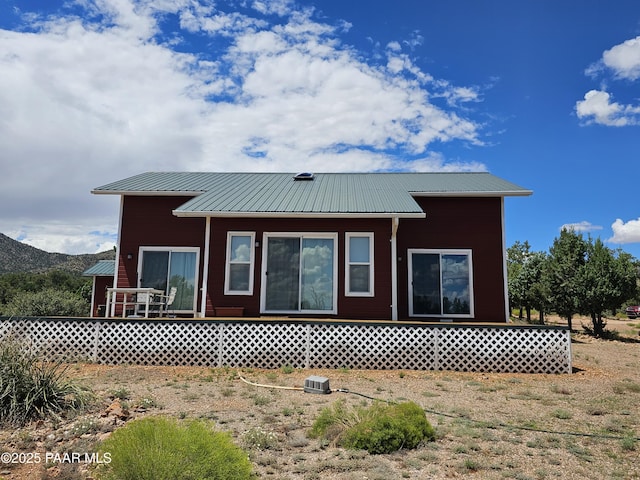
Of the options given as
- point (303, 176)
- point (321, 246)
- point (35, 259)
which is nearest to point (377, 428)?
point (321, 246)

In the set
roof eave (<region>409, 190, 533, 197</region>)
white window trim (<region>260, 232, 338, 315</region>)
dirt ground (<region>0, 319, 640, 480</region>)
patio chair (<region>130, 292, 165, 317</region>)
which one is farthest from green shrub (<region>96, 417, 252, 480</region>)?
roof eave (<region>409, 190, 533, 197</region>)

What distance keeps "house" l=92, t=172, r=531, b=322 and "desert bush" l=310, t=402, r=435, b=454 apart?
20.3 feet

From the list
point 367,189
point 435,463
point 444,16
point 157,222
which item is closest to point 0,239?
point 157,222

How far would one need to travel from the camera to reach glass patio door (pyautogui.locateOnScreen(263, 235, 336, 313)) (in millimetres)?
11617

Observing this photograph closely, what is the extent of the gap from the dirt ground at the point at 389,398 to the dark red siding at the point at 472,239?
133 inches

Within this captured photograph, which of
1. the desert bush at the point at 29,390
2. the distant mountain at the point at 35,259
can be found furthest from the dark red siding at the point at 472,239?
the distant mountain at the point at 35,259

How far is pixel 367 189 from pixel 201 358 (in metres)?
7.69

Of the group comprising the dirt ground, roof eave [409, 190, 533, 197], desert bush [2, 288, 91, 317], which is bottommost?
the dirt ground

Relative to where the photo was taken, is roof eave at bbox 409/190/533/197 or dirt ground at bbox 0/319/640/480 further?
roof eave at bbox 409/190/533/197

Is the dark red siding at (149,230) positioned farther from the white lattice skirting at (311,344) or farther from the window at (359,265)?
the window at (359,265)

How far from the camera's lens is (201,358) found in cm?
957

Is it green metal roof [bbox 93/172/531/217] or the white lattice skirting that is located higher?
green metal roof [bbox 93/172/531/217]

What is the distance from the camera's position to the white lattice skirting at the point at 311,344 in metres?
9.50

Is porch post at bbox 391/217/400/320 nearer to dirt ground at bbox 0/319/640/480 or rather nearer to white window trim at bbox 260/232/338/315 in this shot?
white window trim at bbox 260/232/338/315
